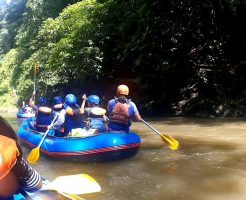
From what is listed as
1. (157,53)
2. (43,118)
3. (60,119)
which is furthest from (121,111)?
(157,53)

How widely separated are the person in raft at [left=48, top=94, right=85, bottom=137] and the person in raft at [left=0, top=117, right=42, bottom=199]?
5.35 metres

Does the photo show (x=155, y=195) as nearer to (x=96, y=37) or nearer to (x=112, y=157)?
(x=112, y=157)

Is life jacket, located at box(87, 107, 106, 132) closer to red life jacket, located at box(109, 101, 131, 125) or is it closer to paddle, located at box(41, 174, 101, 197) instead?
red life jacket, located at box(109, 101, 131, 125)

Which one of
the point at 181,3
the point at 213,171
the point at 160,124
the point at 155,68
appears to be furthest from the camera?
the point at 155,68

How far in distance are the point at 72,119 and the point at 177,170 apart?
2.41 metres

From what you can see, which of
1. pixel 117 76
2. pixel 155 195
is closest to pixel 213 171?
pixel 155 195

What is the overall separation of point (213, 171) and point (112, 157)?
1.82 meters

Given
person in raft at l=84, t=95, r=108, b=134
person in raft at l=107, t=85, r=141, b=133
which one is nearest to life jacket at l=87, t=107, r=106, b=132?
person in raft at l=84, t=95, r=108, b=134

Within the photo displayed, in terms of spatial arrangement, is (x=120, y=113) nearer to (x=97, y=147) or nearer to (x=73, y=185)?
(x=97, y=147)

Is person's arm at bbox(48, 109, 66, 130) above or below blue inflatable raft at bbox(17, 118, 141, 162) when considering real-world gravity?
above

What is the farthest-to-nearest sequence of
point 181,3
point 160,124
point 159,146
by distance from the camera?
point 181,3 → point 160,124 → point 159,146

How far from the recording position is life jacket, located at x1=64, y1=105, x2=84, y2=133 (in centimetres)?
716

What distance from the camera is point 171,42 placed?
13812 mm

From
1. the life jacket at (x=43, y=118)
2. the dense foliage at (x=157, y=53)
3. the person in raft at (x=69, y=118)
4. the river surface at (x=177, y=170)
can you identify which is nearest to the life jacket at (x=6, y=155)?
the river surface at (x=177, y=170)
